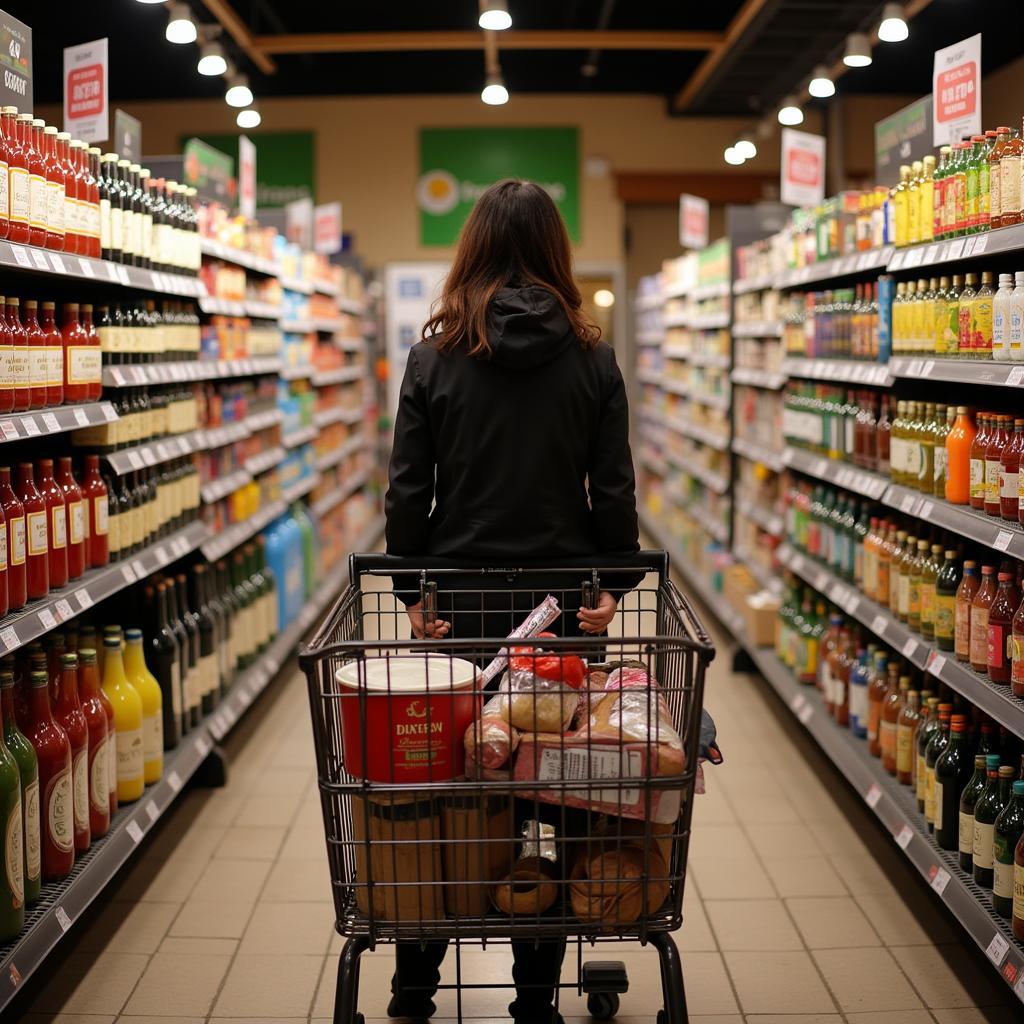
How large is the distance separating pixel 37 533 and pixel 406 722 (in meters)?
1.68

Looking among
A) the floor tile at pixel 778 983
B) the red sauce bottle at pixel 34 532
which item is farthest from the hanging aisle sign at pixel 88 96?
the floor tile at pixel 778 983

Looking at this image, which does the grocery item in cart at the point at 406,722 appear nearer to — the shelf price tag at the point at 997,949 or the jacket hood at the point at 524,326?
the jacket hood at the point at 524,326

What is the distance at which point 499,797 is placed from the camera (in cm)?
213

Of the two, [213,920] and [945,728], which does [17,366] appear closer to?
[213,920]

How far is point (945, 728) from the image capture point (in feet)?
12.3

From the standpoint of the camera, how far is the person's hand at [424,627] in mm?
2571

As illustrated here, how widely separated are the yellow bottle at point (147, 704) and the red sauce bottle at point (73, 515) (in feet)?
1.52

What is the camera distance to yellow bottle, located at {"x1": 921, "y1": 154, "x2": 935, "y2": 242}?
3.92m

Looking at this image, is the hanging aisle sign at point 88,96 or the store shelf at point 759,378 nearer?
the hanging aisle sign at point 88,96

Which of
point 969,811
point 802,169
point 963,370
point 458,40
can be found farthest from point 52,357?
point 458,40

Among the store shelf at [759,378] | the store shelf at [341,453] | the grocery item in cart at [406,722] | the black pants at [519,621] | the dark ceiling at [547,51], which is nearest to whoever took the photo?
the grocery item in cart at [406,722]

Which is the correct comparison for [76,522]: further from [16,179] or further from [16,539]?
[16,179]

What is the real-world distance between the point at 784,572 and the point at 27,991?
4055mm

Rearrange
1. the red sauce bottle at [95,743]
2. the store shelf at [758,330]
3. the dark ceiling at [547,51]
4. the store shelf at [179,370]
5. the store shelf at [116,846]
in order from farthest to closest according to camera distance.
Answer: the dark ceiling at [547,51] → the store shelf at [758,330] → the store shelf at [179,370] → the red sauce bottle at [95,743] → the store shelf at [116,846]
